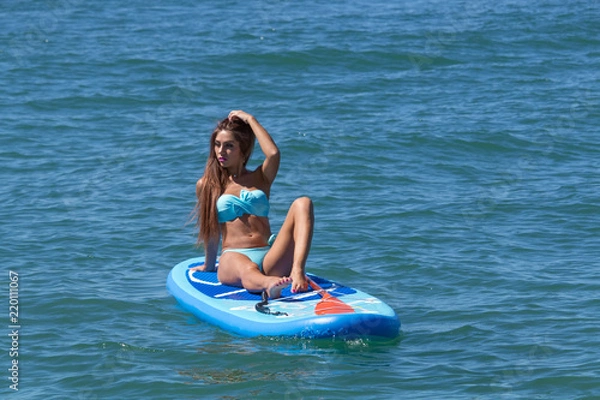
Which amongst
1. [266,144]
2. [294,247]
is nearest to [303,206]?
[294,247]

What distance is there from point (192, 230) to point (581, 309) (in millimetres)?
3961

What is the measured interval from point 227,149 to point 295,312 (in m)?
1.35

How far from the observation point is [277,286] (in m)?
7.11

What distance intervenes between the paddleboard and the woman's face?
94 centimetres

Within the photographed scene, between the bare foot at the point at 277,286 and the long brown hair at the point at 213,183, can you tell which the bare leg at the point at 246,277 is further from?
the long brown hair at the point at 213,183

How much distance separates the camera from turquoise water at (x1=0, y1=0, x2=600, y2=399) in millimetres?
6789

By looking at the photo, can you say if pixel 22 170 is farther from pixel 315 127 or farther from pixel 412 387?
pixel 412 387

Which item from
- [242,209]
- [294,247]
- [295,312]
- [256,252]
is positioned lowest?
[295,312]

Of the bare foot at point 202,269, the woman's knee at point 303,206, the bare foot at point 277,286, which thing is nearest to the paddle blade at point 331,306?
the bare foot at point 277,286

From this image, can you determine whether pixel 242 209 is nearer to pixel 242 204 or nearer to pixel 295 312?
pixel 242 204

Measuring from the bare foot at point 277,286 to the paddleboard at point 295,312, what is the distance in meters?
0.04

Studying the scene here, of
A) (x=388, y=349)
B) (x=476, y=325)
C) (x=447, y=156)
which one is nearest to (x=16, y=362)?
(x=388, y=349)

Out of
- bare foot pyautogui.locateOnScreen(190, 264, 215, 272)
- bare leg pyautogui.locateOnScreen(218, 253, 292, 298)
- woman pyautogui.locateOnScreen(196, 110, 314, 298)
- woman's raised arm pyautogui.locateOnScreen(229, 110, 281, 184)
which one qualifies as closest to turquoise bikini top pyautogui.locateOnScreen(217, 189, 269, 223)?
woman pyautogui.locateOnScreen(196, 110, 314, 298)

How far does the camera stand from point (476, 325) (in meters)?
7.58
